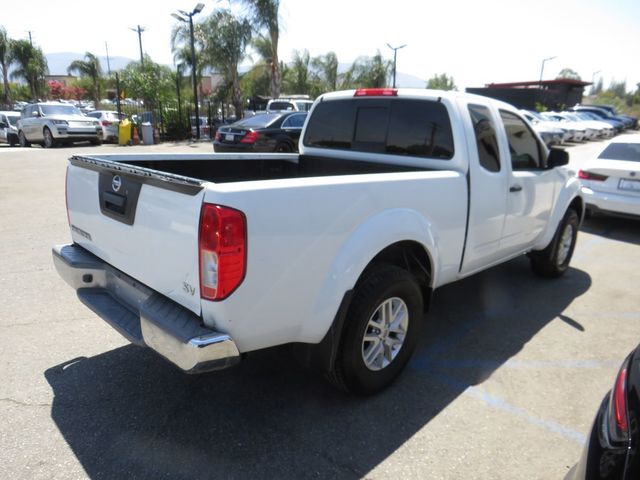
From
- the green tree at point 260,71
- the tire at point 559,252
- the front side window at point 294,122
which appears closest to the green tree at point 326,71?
the green tree at point 260,71

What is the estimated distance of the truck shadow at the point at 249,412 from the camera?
244cm

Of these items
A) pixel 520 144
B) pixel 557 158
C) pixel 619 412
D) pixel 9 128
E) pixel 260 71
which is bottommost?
pixel 9 128

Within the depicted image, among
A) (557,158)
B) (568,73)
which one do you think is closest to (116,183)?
(557,158)

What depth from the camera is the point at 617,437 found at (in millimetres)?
1470

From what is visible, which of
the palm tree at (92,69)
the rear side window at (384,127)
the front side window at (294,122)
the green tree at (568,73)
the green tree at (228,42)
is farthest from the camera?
the green tree at (568,73)

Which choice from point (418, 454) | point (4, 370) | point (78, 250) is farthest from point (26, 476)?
point (418, 454)

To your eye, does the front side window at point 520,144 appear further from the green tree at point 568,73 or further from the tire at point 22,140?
the green tree at point 568,73

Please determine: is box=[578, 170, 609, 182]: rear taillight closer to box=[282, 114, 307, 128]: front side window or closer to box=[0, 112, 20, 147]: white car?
box=[282, 114, 307, 128]: front side window

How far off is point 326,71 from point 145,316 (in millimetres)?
51404

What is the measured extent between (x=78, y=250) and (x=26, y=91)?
67.7 meters

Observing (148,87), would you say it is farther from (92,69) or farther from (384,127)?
(92,69)

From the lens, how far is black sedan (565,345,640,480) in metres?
1.39

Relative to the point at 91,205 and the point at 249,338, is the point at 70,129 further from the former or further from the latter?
the point at 249,338

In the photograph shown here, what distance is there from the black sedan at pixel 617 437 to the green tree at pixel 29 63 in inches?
2336
